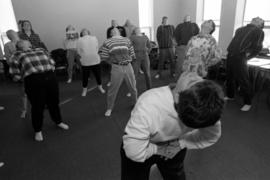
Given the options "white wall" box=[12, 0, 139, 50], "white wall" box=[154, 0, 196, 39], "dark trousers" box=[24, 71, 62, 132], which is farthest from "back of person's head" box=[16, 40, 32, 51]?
"white wall" box=[154, 0, 196, 39]

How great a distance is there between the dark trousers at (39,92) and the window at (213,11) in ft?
15.3

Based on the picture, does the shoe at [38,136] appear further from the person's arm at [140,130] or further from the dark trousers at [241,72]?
the dark trousers at [241,72]

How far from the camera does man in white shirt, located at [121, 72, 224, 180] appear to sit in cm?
71

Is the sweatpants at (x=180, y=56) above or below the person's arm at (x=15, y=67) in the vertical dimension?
below

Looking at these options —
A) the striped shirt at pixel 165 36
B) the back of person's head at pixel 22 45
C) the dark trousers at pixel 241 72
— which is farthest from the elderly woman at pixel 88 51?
the dark trousers at pixel 241 72


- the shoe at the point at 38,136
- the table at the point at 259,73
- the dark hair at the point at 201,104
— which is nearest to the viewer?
the dark hair at the point at 201,104

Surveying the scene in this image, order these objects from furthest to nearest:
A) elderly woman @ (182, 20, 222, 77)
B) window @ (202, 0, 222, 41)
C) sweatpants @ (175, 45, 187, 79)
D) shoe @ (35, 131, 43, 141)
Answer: window @ (202, 0, 222, 41), sweatpants @ (175, 45, 187, 79), elderly woman @ (182, 20, 222, 77), shoe @ (35, 131, 43, 141)

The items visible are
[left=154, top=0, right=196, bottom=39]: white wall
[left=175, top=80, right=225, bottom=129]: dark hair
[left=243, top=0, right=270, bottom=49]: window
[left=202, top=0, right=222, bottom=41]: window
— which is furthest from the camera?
[left=154, top=0, right=196, bottom=39]: white wall

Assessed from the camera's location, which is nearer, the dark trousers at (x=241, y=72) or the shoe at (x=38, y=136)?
the shoe at (x=38, y=136)

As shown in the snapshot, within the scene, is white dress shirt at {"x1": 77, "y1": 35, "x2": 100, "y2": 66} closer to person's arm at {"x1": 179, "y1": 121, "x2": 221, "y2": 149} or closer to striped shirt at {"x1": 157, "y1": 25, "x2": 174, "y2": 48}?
striped shirt at {"x1": 157, "y1": 25, "x2": 174, "y2": 48}

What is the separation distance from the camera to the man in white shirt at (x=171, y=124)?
707 mm

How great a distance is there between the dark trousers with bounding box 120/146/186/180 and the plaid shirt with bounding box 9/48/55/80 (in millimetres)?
1674

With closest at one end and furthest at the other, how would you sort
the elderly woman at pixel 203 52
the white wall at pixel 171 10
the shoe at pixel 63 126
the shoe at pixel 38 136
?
1. the shoe at pixel 38 136
2. the elderly woman at pixel 203 52
3. the shoe at pixel 63 126
4. the white wall at pixel 171 10

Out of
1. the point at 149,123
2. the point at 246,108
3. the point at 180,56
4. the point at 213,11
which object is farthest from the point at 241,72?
the point at 213,11
